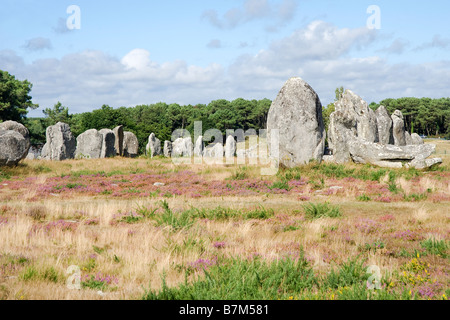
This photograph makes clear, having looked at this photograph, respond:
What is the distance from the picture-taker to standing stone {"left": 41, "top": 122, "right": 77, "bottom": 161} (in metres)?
36.4

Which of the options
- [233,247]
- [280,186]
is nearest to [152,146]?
[280,186]

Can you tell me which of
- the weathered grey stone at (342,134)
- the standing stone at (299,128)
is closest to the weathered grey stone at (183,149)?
the weathered grey stone at (342,134)

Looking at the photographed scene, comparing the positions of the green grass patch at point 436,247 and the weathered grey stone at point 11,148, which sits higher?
the weathered grey stone at point 11,148

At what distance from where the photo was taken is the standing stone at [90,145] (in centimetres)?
4062

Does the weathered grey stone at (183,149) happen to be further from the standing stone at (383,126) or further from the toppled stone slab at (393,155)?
the toppled stone slab at (393,155)

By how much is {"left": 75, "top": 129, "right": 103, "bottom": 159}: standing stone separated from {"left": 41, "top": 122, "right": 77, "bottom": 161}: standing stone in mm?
2737

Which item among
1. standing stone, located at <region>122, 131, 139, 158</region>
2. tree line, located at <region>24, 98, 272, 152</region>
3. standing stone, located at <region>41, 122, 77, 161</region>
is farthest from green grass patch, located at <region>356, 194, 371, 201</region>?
tree line, located at <region>24, 98, 272, 152</region>

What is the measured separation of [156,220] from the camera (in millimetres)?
11195

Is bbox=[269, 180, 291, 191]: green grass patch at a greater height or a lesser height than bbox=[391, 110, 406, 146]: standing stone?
lesser

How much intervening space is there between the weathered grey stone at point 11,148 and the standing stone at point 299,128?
16.8m

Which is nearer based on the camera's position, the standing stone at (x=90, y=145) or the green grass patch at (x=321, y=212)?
the green grass patch at (x=321, y=212)

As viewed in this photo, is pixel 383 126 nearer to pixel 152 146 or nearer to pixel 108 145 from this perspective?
pixel 108 145

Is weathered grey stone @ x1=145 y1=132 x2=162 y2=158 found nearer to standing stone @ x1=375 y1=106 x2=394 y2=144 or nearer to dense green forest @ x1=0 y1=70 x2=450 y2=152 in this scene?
dense green forest @ x1=0 y1=70 x2=450 y2=152
